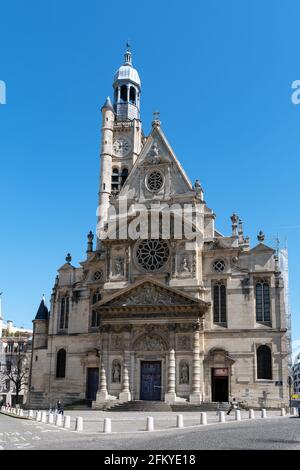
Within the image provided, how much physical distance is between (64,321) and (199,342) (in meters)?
12.7

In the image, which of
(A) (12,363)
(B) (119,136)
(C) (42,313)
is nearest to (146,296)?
(C) (42,313)

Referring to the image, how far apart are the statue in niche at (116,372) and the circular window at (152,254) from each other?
7.55 metres

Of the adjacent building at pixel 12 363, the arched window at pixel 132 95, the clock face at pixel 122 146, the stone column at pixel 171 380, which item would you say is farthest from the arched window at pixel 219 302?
the adjacent building at pixel 12 363

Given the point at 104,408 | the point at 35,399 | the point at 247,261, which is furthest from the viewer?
the point at 35,399

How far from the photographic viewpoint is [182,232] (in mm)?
45094

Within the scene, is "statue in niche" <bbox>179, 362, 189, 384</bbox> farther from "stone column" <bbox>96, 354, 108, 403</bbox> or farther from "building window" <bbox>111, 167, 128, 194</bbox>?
"building window" <bbox>111, 167, 128, 194</bbox>

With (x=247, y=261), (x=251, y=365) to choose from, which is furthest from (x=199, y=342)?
(x=247, y=261)

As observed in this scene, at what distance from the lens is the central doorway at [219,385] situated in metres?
42.3

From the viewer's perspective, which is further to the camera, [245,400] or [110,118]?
[110,118]

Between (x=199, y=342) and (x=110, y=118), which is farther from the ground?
(x=110, y=118)

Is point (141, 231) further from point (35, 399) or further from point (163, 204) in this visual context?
point (35, 399)

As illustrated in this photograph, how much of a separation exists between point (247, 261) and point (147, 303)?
821 cm

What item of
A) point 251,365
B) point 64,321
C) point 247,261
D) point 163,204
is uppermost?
point 163,204
